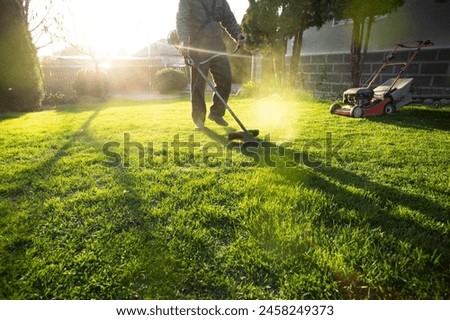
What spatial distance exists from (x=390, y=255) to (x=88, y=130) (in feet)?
17.1

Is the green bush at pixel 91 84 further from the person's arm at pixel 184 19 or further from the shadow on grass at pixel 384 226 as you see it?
the shadow on grass at pixel 384 226

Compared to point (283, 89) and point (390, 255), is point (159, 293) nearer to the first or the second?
point (390, 255)

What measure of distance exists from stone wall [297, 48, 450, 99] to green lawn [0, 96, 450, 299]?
4874 millimetres

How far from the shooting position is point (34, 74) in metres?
9.88

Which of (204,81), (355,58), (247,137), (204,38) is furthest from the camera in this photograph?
(355,58)

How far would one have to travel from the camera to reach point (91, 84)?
49.0 feet

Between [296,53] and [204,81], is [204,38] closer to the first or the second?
[204,81]

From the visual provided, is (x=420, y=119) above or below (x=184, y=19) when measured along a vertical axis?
below

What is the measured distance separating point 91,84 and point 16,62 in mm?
5603

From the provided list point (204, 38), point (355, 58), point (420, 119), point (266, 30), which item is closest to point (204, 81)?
point (204, 38)

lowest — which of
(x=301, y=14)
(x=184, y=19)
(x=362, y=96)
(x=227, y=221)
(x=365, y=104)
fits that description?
(x=227, y=221)

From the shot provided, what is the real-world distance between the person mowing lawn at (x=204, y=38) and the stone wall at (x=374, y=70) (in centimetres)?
453

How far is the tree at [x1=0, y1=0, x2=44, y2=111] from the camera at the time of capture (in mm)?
9055

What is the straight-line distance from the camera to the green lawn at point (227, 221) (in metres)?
1.59
